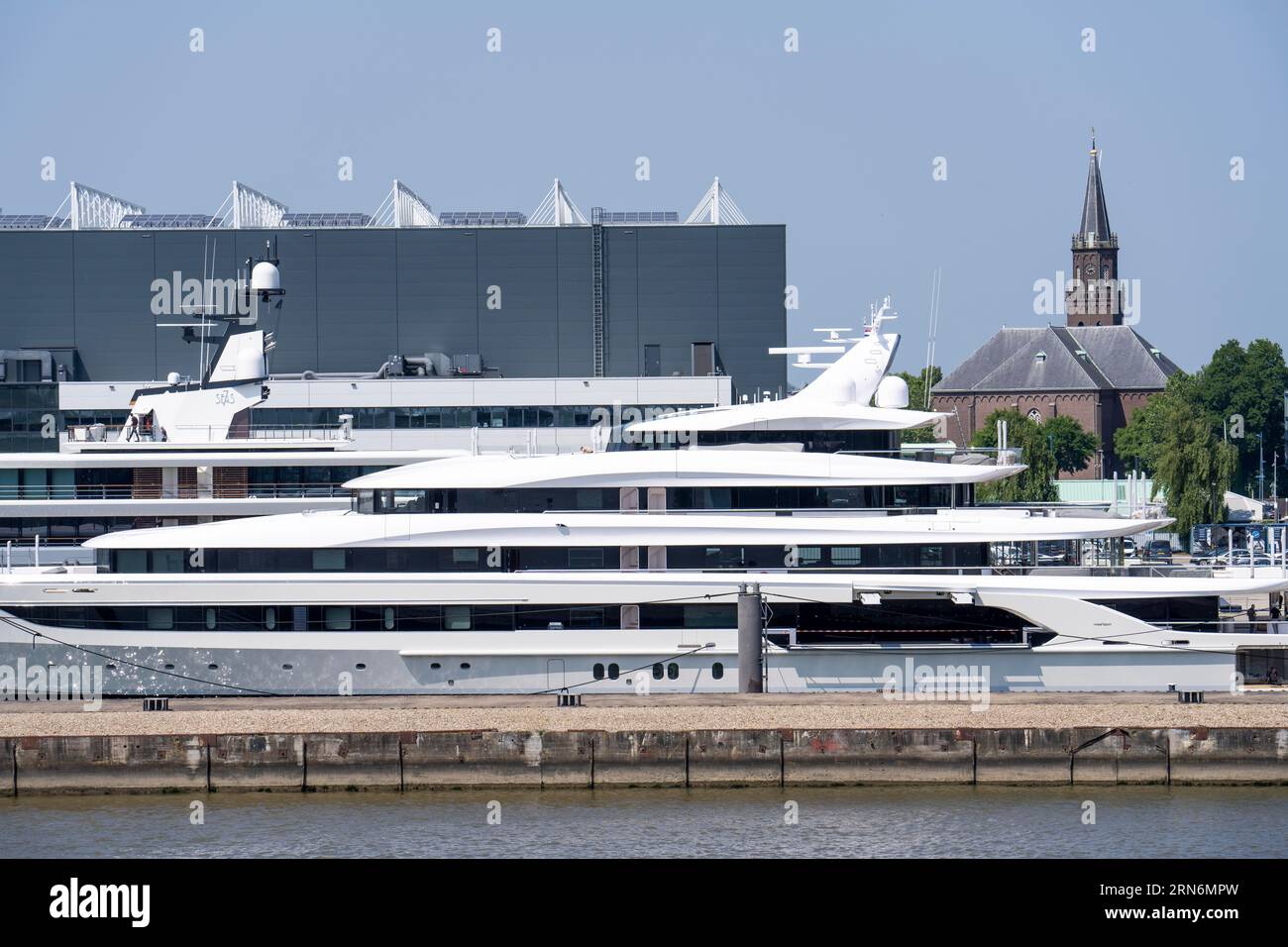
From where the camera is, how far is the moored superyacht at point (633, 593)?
28.3 m

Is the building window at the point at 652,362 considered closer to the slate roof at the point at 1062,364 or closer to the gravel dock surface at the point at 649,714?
the gravel dock surface at the point at 649,714

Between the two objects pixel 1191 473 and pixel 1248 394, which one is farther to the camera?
pixel 1248 394

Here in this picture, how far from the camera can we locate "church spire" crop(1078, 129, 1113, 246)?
151375 millimetres

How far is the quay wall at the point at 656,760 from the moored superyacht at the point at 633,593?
4.74m

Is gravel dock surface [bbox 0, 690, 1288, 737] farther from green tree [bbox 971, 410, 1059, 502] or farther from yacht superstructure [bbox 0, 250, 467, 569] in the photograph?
green tree [bbox 971, 410, 1059, 502]

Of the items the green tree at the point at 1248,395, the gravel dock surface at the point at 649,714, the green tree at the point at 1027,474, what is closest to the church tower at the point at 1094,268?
the green tree at the point at 1248,395

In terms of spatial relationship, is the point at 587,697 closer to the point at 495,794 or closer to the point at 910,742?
the point at 495,794

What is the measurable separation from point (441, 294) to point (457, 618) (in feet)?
116

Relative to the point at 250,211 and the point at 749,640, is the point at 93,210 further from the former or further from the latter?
the point at 749,640

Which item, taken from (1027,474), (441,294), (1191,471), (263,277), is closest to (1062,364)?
(1027,474)

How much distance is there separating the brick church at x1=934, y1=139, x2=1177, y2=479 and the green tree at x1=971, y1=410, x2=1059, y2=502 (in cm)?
2029

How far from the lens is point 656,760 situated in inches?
920

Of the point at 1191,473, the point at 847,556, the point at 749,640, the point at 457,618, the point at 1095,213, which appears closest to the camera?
the point at 749,640
